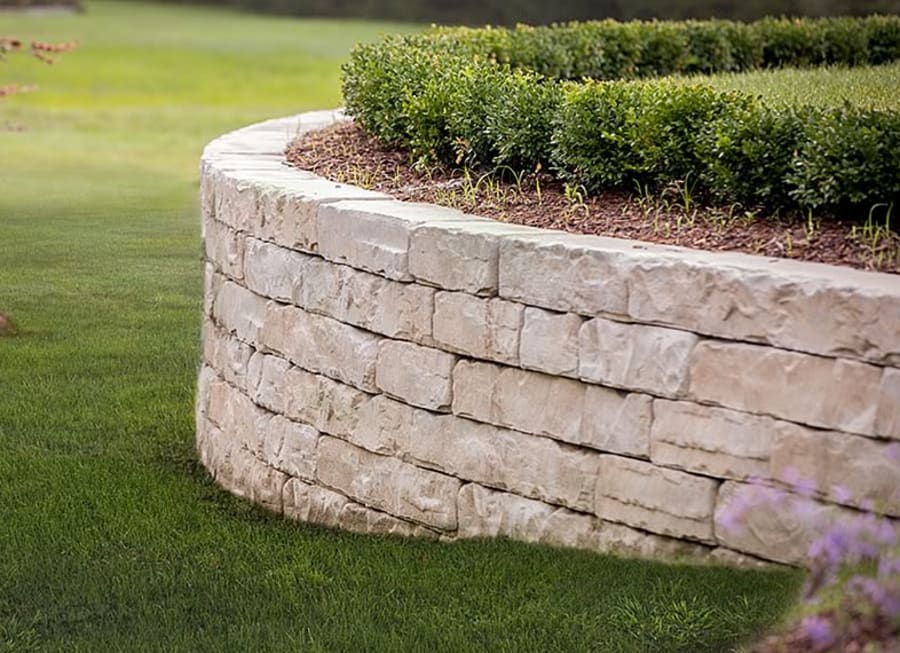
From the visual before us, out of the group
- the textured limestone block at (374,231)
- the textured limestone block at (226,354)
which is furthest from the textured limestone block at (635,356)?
the textured limestone block at (226,354)

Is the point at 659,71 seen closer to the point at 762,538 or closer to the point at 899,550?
the point at 762,538

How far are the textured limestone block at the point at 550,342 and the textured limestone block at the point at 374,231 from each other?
0.60 meters

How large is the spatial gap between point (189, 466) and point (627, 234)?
2.83 metres

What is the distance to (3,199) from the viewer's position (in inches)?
551

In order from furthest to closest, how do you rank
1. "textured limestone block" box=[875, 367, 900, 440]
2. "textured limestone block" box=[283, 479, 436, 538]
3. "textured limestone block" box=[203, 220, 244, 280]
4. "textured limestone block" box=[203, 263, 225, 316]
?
"textured limestone block" box=[203, 263, 225, 316]
"textured limestone block" box=[203, 220, 244, 280]
"textured limestone block" box=[283, 479, 436, 538]
"textured limestone block" box=[875, 367, 900, 440]

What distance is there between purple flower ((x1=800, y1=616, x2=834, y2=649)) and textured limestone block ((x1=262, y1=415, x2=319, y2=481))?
10.7ft

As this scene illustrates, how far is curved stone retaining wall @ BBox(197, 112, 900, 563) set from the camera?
14.1 ft

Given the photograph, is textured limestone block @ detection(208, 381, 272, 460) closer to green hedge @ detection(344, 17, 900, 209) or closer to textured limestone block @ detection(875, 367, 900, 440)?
green hedge @ detection(344, 17, 900, 209)

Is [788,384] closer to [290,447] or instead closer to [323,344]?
Result: [323,344]

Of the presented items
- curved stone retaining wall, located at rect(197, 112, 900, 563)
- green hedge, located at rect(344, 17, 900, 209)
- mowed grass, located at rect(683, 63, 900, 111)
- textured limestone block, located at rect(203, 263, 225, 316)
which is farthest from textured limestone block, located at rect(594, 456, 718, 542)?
textured limestone block, located at rect(203, 263, 225, 316)

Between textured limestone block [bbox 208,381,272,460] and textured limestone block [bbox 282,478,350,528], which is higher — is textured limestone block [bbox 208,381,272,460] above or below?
above

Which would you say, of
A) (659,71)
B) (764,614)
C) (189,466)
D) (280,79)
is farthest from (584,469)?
(280,79)

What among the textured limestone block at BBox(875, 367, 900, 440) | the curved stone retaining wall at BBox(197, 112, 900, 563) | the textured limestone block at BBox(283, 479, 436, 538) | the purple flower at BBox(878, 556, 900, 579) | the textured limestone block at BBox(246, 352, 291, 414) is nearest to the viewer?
the purple flower at BBox(878, 556, 900, 579)

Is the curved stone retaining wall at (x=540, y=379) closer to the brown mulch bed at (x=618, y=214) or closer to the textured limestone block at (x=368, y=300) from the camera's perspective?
the textured limestone block at (x=368, y=300)
